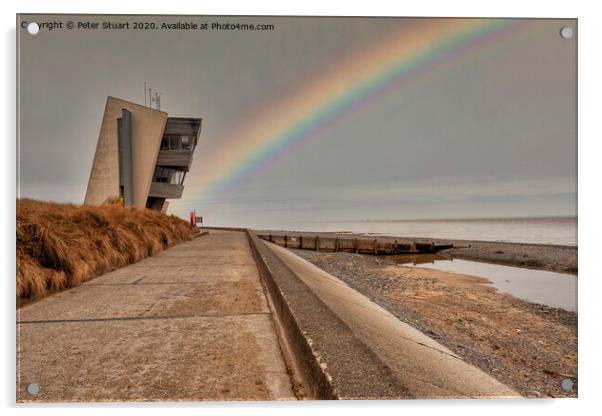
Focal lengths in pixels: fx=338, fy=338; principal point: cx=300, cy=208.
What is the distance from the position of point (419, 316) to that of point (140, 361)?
5864 millimetres

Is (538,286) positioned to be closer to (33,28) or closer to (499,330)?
(499,330)

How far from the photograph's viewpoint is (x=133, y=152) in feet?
73.2

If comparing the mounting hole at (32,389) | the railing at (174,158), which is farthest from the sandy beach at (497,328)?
the railing at (174,158)

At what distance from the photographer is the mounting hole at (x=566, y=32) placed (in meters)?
3.19

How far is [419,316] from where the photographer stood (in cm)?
674

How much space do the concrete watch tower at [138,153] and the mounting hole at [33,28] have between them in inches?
684

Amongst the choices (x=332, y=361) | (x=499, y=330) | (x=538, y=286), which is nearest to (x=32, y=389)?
(x=332, y=361)

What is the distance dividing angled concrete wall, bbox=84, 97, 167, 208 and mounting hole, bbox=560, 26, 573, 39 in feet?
67.3

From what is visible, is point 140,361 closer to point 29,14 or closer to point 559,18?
point 29,14

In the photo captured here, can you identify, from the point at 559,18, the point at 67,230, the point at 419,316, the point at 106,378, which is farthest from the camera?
the point at 419,316

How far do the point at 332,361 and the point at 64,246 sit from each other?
424cm

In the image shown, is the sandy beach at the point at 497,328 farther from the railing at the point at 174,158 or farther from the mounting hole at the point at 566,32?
the railing at the point at 174,158

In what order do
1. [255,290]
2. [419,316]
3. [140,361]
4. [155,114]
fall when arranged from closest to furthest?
[140,361] → [255,290] → [419,316] → [155,114]
